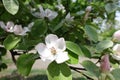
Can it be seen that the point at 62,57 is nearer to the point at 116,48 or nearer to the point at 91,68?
the point at 91,68

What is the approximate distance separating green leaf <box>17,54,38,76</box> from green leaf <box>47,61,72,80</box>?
0.09 meters

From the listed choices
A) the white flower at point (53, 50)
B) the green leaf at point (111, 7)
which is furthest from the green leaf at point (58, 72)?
the green leaf at point (111, 7)

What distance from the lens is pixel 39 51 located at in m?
1.09

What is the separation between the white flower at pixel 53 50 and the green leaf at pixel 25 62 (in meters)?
0.05

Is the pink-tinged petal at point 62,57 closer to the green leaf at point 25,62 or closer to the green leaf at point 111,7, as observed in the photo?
the green leaf at point 25,62

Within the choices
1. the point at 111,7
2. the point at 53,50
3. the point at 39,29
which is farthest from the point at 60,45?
the point at 111,7

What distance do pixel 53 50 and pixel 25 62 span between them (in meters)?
0.12

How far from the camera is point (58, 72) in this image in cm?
107

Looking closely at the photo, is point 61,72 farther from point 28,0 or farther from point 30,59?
point 28,0

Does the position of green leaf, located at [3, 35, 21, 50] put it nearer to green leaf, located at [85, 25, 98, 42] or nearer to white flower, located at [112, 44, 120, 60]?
green leaf, located at [85, 25, 98, 42]

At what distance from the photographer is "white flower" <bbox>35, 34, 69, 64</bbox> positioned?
106 cm

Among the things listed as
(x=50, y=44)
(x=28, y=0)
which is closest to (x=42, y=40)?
(x=50, y=44)

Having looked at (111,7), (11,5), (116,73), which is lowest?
(116,73)

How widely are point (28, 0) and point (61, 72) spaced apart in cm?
147
